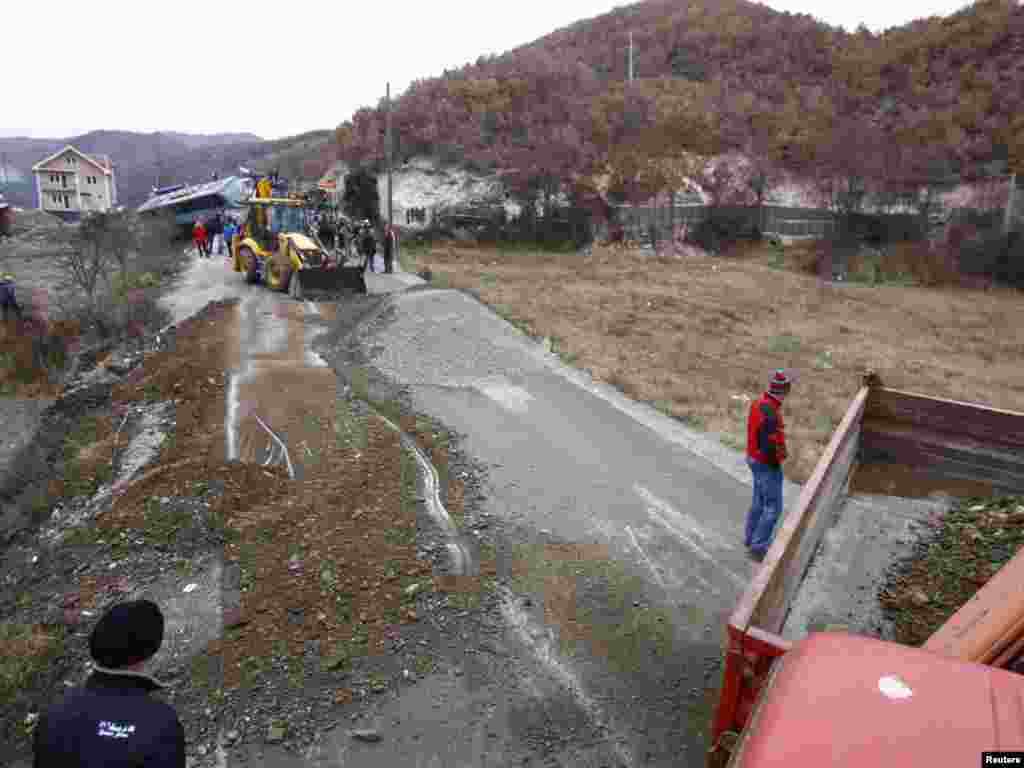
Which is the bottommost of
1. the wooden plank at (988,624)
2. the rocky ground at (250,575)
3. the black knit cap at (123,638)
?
the rocky ground at (250,575)

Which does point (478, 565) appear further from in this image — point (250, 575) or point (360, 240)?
point (360, 240)

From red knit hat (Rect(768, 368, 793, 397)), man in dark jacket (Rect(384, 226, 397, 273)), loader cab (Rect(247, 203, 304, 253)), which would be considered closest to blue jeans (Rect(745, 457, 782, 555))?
red knit hat (Rect(768, 368, 793, 397))

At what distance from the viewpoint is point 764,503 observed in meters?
6.24

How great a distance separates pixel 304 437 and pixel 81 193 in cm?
6630

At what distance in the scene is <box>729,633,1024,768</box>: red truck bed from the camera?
2.04 meters

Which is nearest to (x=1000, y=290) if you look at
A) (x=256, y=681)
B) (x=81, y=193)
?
(x=256, y=681)

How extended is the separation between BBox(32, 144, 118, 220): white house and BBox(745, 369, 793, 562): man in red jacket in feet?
222

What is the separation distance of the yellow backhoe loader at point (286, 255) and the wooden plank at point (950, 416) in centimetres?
1257

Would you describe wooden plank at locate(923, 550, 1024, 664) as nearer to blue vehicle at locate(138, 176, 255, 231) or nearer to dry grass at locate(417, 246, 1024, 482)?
dry grass at locate(417, 246, 1024, 482)

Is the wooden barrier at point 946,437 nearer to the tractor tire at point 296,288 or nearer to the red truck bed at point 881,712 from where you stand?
the red truck bed at point 881,712

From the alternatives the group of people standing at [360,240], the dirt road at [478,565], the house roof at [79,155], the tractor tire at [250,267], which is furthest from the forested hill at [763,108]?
the house roof at [79,155]

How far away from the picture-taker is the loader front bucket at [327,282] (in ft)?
53.7

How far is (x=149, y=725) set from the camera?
2371 millimetres

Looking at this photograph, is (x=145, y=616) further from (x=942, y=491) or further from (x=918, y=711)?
(x=942, y=491)
